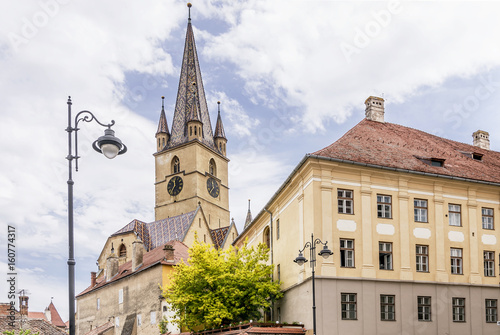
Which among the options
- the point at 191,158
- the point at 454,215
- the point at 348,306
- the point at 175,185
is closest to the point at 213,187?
the point at 191,158

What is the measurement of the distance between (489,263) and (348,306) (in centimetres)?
1035

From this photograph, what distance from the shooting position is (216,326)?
122 ft

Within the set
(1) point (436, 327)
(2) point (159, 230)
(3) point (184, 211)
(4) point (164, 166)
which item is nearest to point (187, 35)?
(4) point (164, 166)

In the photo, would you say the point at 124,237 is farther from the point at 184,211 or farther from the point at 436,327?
the point at 436,327

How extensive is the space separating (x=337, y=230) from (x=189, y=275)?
35.0 feet

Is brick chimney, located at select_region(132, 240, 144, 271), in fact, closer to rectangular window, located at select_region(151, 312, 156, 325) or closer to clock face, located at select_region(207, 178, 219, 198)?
rectangular window, located at select_region(151, 312, 156, 325)

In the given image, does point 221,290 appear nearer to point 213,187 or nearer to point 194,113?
point 213,187

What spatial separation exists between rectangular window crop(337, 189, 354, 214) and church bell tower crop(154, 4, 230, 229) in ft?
193

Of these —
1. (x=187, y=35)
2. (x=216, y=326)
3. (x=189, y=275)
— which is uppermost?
(x=187, y=35)

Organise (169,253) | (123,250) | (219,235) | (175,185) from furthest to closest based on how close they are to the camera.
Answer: (175,185) → (219,235) → (123,250) → (169,253)

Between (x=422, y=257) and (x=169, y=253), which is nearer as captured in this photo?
(x=422, y=257)

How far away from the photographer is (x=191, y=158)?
95625 mm

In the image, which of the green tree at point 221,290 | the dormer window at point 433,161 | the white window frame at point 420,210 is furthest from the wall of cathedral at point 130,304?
the dormer window at point 433,161

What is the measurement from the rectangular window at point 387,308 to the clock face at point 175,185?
65370 mm
